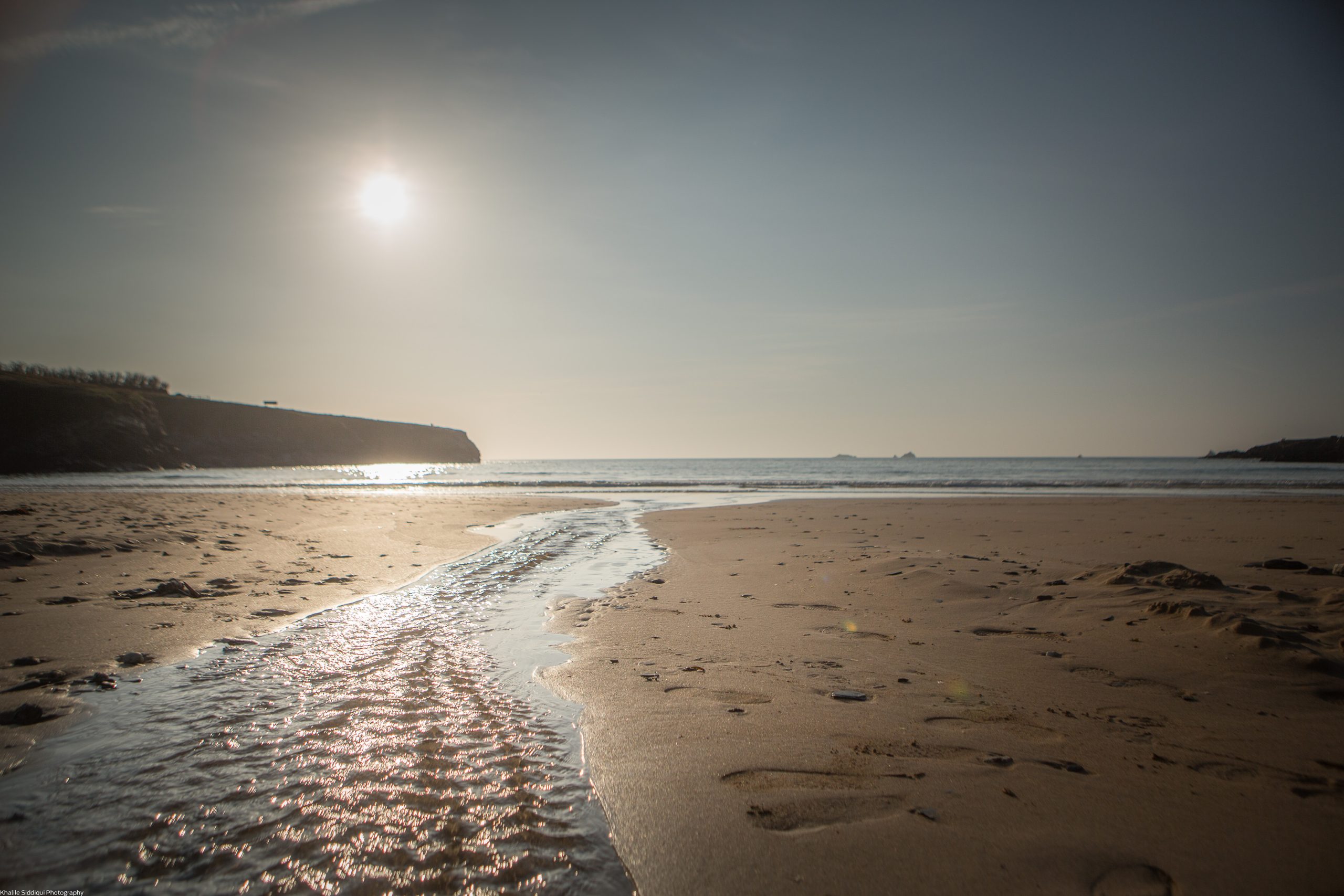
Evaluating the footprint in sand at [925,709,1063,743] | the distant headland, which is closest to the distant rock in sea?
the footprint in sand at [925,709,1063,743]

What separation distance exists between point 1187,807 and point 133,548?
11417mm

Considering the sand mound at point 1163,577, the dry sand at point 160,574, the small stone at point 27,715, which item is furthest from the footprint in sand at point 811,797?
the sand mound at point 1163,577

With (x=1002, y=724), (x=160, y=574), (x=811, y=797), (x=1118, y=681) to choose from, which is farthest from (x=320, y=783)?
(x=160, y=574)

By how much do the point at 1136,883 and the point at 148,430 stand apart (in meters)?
70.2

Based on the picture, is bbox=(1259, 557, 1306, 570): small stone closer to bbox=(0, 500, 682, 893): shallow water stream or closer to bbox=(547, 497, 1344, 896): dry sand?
bbox=(547, 497, 1344, 896): dry sand

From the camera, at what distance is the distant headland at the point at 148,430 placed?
4266 centimetres

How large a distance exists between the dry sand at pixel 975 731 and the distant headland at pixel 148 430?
2316 inches

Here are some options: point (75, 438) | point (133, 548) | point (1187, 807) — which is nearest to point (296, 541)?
point (133, 548)

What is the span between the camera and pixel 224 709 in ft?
10.2

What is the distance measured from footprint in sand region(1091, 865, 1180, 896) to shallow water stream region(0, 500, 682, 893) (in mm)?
1561

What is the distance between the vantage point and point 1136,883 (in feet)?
5.86

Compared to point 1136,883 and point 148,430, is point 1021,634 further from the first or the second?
point 148,430

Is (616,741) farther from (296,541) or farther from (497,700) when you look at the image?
(296,541)

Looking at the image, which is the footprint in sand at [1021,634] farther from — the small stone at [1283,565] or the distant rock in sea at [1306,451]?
the distant rock in sea at [1306,451]
